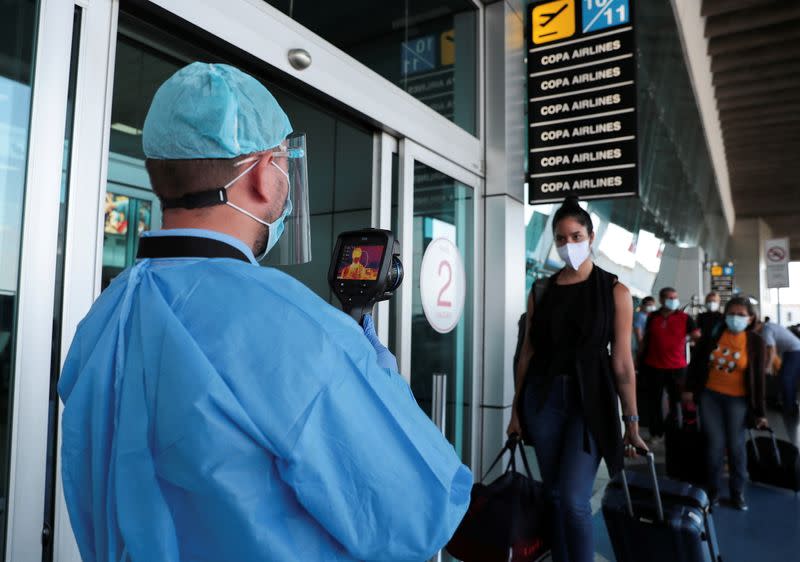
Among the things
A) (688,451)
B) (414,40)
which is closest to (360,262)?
(414,40)

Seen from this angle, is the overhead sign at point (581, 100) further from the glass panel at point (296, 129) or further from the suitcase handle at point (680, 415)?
the suitcase handle at point (680, 415)

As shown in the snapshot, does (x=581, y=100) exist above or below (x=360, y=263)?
above

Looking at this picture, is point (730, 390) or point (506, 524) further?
point (730, 390)

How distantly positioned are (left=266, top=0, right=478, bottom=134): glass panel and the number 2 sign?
39.3 inches

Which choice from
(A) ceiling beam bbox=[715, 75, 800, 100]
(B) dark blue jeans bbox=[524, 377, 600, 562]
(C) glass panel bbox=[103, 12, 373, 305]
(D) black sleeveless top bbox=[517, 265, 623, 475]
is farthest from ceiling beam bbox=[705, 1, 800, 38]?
(B) dark blue jeans bbox=[524, 377, 600, 562]

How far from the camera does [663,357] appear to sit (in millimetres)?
6336

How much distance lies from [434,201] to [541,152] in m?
1.02

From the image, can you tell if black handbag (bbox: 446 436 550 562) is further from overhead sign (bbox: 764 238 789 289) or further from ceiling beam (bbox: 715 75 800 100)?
ceiling beam (bbox: 715 75 800 100)

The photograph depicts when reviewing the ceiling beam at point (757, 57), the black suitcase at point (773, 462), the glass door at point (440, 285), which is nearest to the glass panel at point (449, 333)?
the glass door at point (440, 285)

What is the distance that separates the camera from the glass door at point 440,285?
3.49 metres

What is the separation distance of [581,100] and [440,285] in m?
1.69

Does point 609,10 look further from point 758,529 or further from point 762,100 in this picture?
point 762,100

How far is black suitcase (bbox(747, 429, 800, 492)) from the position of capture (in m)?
5.07

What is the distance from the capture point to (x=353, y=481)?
796 millimetres
